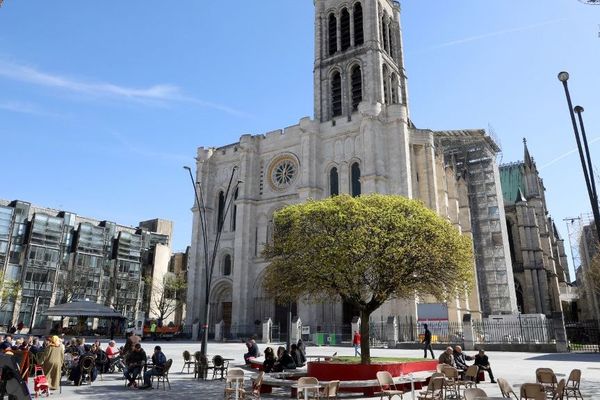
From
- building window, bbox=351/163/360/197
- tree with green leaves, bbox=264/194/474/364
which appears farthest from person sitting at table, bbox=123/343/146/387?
building window, bbox=351/163/360/197

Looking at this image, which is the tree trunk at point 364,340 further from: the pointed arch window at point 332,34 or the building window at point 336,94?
the pointed arch window at point 332,34

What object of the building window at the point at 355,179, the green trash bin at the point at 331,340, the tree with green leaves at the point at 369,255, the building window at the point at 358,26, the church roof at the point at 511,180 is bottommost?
the green trash bin at the point at 331,340

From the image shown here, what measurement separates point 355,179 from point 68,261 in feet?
118

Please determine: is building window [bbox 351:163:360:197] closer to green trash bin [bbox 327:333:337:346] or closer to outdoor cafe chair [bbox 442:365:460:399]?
green trash bin [bbox 327:333:337:346]

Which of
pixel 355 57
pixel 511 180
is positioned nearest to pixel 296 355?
pixel 355 57

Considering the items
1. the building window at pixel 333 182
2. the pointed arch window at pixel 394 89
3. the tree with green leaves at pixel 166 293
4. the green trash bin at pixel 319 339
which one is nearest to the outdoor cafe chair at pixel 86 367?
the green trash bin at pixel 319 339

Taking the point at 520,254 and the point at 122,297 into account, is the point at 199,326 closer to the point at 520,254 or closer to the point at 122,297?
the point at 122,297

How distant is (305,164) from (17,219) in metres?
33.9

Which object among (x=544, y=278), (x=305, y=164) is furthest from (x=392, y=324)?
(x=544, y=278)

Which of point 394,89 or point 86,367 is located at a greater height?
point 394,89

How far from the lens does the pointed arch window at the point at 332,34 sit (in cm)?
4456

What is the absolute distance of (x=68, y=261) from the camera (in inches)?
2035

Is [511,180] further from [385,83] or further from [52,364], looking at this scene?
[52,364]

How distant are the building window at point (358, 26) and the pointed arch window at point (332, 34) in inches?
92.5
